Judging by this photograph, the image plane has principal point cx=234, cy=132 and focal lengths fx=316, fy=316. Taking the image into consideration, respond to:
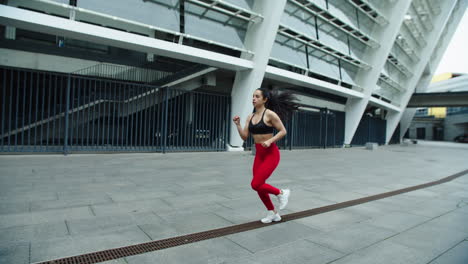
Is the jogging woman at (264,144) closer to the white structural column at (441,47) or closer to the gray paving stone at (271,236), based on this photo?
the gray paving stone at (271,236)

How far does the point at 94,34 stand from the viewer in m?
10.4

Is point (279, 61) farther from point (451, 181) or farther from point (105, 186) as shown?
point (105, 186)

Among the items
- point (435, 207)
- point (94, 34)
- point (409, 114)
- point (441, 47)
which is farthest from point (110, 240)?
point (441, 47)

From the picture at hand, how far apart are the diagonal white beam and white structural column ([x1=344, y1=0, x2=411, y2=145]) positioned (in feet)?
47.2

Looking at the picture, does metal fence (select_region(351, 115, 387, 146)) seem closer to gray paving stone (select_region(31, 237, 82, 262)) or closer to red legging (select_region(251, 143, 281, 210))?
red legging (select_region(251, 143, 281, 210))

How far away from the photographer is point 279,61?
1689 cm

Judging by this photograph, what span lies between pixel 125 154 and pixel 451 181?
35.2ft

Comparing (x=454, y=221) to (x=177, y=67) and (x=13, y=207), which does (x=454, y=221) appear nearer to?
(x=13, y=207)

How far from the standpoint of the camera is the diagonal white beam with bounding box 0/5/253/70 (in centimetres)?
937

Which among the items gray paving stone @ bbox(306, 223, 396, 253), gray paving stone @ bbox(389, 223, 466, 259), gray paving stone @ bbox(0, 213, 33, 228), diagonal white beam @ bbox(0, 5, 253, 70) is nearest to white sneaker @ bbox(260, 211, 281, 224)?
gray paving stone @ bbox(306, 223, 396, 253)

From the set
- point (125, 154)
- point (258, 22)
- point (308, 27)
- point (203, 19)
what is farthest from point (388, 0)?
point (125, 154)

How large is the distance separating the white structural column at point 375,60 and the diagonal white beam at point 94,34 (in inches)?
567

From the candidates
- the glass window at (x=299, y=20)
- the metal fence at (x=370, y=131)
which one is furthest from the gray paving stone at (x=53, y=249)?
the metal fence at (x=370, y=131)

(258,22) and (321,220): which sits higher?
(258,22)
